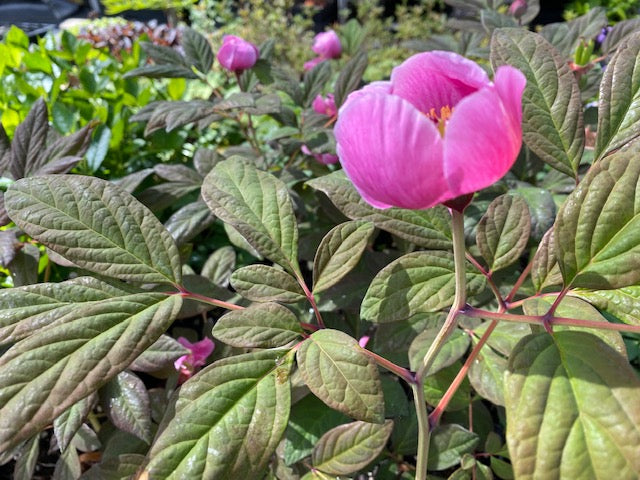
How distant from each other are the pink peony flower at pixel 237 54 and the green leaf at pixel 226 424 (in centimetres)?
73

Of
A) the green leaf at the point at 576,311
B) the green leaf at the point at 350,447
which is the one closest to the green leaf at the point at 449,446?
the green leaf at the point at 350,447

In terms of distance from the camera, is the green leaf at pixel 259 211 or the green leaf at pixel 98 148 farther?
the green leaf at pixel 98 148

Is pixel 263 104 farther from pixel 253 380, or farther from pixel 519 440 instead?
pixel 519 440

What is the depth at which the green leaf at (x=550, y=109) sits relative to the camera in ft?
1.88

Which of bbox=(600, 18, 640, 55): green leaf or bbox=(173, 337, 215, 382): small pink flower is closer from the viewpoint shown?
bbox=(173, 337, 215, 382): small pink flower

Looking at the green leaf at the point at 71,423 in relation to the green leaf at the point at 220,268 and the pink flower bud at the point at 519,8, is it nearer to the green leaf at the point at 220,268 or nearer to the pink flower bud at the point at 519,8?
the green leaf at the point at 220,268

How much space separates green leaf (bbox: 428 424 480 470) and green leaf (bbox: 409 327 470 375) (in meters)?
0.13

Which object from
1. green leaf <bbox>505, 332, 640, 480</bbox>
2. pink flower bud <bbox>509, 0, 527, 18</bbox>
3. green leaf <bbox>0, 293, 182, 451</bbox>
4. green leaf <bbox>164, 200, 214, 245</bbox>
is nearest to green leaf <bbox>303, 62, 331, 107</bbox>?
green leaf <bbox>164, 200, 214, 245</bbox>

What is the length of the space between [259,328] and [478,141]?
283 mm

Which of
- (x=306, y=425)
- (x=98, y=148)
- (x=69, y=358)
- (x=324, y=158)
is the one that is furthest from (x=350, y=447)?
(x=98, y=148)

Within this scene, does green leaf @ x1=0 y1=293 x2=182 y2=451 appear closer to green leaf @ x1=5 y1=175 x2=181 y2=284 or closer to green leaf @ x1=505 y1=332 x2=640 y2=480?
green leaf @ x1=5 y1=175 x2=181 y2=284

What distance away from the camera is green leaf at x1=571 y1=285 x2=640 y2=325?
468mm

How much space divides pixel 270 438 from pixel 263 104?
2.03 feet

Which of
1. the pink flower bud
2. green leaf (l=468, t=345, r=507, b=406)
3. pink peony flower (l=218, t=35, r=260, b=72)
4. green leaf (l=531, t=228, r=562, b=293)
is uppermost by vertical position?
the pink flower bud
